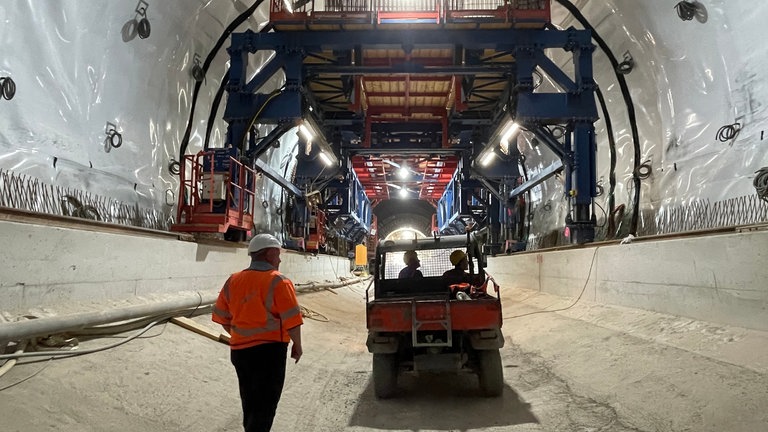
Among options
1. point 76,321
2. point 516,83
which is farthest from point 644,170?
point 76,321

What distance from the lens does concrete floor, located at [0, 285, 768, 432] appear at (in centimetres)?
337

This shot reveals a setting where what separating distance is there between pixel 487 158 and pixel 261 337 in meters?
11.8

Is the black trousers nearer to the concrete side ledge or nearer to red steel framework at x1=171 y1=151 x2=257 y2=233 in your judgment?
the concrete side ledge

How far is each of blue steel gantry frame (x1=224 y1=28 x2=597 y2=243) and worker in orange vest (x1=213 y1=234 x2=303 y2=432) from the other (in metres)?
6.43

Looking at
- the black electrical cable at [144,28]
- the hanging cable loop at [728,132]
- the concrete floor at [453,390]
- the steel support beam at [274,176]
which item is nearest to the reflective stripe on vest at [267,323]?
the concrete floor at [453,390]

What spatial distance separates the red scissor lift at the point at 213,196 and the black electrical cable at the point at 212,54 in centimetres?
94

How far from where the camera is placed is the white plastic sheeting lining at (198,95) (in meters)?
5.49

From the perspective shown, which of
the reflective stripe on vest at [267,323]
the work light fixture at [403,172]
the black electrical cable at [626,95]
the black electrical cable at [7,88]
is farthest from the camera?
the work light fixture at [403,172]

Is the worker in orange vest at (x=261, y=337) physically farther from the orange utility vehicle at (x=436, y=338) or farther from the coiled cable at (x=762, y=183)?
the coiled cable at (x=762, y=183)

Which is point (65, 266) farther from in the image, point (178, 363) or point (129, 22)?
point (129, 22)

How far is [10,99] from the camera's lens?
4.98 m

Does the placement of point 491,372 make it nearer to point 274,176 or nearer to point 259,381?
point 259,381

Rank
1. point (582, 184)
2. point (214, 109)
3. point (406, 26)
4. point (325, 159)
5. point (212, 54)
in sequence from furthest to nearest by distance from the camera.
→ point (325, 159) → point (214, 109) → point (212, 54) → point (406, 26) → point (582, 184)

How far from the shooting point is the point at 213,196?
7.67 meters
